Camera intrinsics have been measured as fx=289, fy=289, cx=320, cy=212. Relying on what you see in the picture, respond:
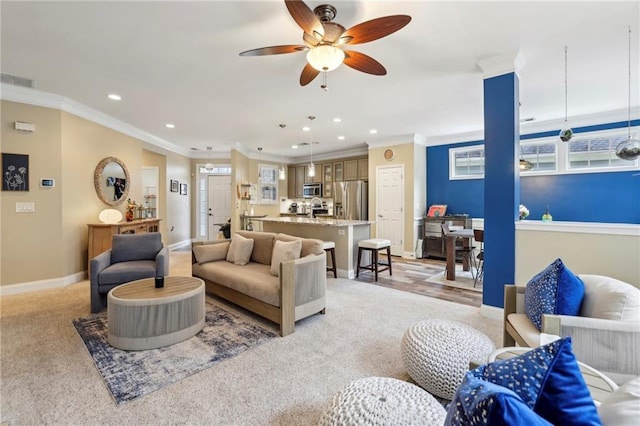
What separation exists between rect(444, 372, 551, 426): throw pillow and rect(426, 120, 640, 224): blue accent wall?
4920 mm

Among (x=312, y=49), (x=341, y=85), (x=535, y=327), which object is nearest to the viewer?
(x=535, y=327)

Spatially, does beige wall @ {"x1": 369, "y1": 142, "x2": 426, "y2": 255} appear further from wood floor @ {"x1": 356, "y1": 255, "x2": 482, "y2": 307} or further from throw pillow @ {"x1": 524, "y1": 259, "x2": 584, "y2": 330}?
throw pillow @ {"x1": 524, "y1": 259, "x2": 584, "y2": 330}

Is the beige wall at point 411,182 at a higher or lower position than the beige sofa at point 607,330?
higher

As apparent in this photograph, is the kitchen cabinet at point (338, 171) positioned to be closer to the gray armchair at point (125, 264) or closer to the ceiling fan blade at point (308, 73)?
the gray armchair at point (125, 264)

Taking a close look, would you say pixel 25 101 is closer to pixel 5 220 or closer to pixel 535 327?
pixel 5 220

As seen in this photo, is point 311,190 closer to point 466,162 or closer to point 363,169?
point 363,169

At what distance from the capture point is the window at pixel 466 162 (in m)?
6.29

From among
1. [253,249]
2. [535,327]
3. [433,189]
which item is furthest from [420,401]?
[433,189]

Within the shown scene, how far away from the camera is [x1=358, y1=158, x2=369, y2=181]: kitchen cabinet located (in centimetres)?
764

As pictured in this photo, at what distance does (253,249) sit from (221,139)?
3826mm

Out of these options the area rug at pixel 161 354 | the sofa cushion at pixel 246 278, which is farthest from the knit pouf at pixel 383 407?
the sofa cushion at pixel 246 278

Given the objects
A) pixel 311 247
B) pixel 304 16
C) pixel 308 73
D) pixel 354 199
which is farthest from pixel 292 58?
pixel 354 199

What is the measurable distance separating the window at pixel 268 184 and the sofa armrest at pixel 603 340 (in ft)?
25.0

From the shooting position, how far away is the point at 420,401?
1.42 metres
